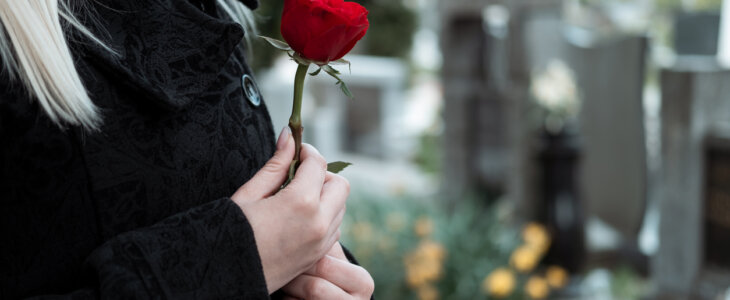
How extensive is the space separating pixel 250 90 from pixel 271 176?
130mm

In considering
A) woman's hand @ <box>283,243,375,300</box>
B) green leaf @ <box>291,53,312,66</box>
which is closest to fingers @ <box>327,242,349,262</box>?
woman's hand @ <box>283,243,375,300</box>

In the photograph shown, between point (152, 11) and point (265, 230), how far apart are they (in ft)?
0.84

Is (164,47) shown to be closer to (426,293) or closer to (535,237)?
(426,293)

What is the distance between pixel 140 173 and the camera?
2.40ft

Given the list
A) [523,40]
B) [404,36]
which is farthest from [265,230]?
[404,36]

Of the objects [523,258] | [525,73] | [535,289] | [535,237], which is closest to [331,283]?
[535,289]

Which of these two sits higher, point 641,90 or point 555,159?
point 641,90

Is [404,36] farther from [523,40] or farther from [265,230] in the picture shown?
[265,230]

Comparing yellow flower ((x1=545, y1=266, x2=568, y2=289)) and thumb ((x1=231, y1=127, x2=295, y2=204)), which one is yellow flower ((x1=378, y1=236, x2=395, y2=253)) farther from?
thumb ((x1=231, y1=127, x2=295, y2=204))

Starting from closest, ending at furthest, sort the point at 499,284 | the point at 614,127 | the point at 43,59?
the point at 43,59 < the point at 614,127 < the point at 499,284

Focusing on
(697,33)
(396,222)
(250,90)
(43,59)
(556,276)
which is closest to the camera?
(43,59)

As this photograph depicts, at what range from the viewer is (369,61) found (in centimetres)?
731

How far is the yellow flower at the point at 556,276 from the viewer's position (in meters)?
3.10

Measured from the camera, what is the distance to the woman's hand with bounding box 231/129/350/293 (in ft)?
2.46
